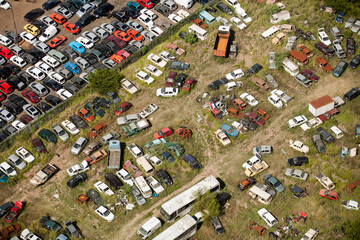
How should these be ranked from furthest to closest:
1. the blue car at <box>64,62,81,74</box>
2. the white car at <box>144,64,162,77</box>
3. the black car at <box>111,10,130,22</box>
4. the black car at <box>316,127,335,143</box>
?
the black car at <box>111,10,130,22</box>
the blue car at <box>64,62,81,74</box>
the white car at <box>144,64,162,77</box>
the black car at <box>316,127,335,143</box>

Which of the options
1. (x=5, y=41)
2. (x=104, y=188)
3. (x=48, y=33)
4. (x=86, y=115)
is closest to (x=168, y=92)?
(x=86, y=115)

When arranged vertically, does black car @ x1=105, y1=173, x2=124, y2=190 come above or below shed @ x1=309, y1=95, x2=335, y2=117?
below

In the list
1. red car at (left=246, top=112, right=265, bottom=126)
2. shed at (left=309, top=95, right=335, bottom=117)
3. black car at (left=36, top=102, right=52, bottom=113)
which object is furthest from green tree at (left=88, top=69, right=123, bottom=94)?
shed at (left=309, top=95, right=335, bottom=117)

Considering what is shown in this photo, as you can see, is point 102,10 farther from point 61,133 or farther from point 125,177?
point 125,177

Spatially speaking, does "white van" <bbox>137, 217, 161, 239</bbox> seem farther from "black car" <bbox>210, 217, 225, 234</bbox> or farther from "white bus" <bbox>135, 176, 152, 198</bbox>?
"black car" <bbox>210, 217, 225, 234</bbox>

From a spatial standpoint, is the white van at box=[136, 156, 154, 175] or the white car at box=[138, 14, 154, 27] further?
the white car at box=[138, 14, 154, 27]

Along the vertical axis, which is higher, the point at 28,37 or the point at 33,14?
the point at 33,14

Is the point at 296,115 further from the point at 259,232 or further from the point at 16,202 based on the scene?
the point at 16,202
